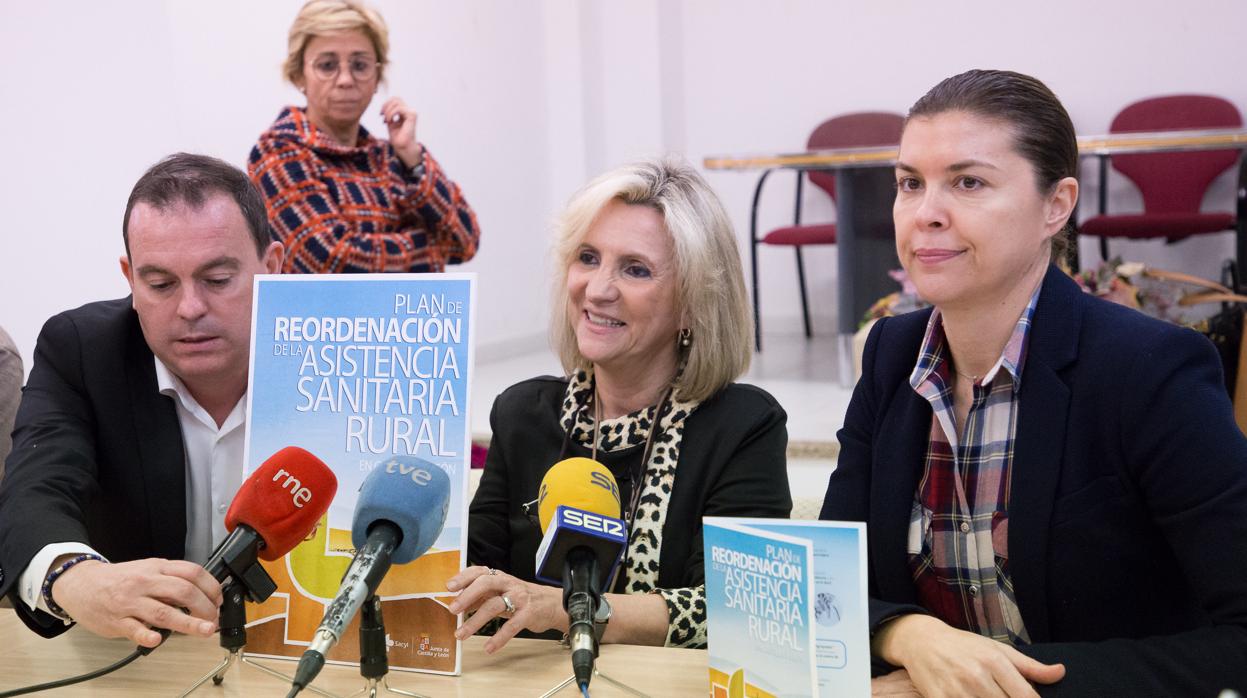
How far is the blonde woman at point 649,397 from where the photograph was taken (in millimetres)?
1893

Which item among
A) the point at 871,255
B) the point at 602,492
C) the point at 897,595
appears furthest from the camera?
the point at 871,255

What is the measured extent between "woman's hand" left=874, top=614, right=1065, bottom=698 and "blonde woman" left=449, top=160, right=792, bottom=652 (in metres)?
0.53

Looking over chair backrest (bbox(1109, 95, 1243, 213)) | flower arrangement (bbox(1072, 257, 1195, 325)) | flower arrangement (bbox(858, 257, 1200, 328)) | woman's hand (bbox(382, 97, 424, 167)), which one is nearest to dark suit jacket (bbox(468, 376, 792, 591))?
woman's hand (bbox(382, 97, 424, 167))

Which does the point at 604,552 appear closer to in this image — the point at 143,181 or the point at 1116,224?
the point at 143,181

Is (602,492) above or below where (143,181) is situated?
below

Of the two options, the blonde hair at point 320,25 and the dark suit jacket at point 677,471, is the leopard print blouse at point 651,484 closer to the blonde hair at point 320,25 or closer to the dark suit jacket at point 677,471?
the dark suit jacket at point 677,471

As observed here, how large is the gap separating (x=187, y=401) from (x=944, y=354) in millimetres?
1149

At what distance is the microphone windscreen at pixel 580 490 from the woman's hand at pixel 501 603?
104mm

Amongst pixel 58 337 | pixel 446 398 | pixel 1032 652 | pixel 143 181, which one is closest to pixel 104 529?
pixel 58 337

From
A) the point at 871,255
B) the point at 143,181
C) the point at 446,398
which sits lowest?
the point at 871,255

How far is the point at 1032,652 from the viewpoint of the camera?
4.31 feet

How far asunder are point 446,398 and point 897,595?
66 cm

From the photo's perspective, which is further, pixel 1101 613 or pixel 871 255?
pixel 871 255

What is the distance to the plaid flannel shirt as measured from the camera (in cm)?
153
